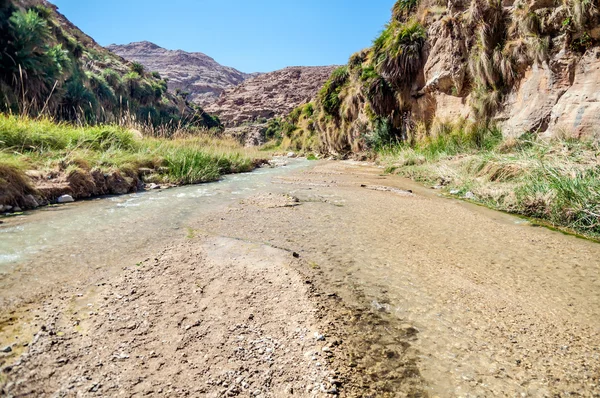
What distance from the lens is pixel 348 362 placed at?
36.0 inches

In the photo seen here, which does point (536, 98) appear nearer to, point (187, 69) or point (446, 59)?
point (446, 59)

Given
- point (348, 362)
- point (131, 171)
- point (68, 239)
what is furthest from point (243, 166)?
point (348, 362)

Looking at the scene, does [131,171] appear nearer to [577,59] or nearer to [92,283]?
[92,283]

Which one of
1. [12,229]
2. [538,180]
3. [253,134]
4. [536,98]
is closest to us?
[12,229]

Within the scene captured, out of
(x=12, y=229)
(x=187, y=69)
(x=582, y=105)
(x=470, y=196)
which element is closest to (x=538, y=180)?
(x=470, y=196)

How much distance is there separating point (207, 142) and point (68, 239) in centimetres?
715

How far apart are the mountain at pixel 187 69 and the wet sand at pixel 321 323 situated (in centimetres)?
9147

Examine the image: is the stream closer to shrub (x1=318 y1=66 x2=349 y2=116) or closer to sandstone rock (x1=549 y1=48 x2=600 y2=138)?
sandstone rock (x1=549 y1=48 x2=600 y2=138)

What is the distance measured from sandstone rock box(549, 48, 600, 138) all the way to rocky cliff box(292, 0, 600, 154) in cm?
2

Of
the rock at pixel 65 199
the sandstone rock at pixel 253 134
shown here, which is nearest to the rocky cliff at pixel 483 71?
the rock at pixel 65 199

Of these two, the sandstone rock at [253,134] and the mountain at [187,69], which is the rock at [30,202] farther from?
the mountain at [187,69]

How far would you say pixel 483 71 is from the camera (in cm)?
736

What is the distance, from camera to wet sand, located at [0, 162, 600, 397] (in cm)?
85

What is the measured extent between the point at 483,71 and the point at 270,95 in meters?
70.4
